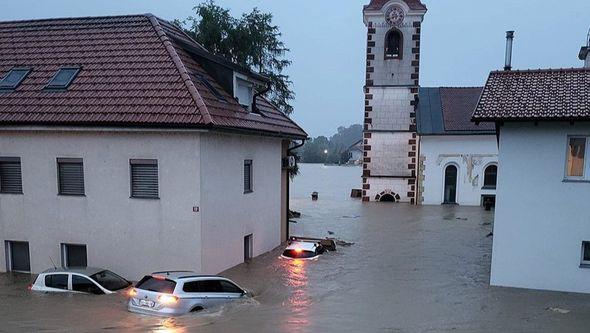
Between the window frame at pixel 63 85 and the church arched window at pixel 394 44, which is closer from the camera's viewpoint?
the window frame at pixel 63 85

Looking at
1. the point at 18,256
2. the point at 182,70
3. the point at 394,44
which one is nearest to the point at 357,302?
the point at 182,70

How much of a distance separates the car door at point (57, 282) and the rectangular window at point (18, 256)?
10.9 feet

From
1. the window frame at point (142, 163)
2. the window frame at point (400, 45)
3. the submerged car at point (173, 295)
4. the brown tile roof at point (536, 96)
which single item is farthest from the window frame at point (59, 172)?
the window frame at point (400, 45)

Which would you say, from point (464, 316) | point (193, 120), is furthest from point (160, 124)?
point (464, 316)

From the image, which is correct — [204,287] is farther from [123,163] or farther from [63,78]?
[63,78]

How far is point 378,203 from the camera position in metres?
36.5

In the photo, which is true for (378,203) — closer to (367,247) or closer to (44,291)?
(367,247)

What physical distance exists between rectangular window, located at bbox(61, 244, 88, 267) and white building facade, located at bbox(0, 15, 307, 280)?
0.04m

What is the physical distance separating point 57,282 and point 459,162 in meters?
30.7

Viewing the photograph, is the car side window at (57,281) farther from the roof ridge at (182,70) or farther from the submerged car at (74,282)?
the roof ridge at (182,70)

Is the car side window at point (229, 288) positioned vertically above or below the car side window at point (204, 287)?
below

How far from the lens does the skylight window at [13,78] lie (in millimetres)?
14958

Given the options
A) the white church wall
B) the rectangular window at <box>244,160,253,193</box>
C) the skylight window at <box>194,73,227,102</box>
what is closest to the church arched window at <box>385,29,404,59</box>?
the white church wall

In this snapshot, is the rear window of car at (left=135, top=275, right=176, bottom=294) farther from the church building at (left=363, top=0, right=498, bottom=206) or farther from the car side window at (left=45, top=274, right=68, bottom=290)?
the church building at (left=363, top=0, right=498, bottom=206)
